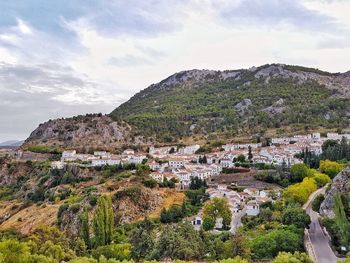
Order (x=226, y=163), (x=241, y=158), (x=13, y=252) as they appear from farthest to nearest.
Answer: (x=241, y=158), (x=226, y=163), (x=13, y=252)

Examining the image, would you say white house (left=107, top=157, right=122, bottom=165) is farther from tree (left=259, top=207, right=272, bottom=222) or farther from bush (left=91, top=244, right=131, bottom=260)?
bush (left=91, top=244, right=131, bottom=260)

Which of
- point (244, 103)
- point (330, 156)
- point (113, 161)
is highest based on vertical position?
point (244, 103)

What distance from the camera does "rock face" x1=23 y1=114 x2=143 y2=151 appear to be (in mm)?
95906

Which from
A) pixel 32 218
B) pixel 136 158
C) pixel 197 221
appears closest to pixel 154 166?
pixel 136 158

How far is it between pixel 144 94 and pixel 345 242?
16338 centimetres

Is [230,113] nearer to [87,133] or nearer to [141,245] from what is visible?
[87,133]

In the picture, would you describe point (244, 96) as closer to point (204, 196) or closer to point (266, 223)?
point (204, 196)

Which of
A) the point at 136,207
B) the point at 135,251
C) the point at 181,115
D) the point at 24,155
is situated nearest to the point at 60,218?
the point at 136,207

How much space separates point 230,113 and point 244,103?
34.3 feet

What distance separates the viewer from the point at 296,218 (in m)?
33.2

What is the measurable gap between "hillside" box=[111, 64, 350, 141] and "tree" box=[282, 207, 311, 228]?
192ft

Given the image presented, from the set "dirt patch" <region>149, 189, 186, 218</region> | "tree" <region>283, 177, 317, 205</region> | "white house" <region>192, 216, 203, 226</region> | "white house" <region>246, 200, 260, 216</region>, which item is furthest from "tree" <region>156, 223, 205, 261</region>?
"dirt patch" <region>149, 189, 186, 218</region>

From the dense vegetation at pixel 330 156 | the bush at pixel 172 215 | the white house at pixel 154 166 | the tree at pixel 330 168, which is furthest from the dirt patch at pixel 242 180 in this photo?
the bush at pixel 172 215

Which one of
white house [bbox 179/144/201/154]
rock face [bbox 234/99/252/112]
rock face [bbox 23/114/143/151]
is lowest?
white house [bbox 179/144/201/154]
